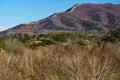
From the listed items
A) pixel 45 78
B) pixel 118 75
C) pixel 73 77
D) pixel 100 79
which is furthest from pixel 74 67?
pixel 45 78

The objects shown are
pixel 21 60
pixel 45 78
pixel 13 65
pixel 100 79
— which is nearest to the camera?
pixel 100 79

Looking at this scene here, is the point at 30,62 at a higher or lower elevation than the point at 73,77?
lower

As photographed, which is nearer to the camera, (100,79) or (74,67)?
(100,79)

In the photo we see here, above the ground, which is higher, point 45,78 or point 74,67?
point 74,67

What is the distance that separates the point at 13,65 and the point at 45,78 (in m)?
3.15

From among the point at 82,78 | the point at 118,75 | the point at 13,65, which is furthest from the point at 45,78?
the point at 82,78

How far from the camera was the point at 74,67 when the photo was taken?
Answer: 1686cm

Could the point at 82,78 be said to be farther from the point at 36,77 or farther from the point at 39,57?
the point at 39,57

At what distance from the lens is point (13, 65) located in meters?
26.5

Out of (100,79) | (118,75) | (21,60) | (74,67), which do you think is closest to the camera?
(100,79)

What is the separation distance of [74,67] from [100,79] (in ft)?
8.29

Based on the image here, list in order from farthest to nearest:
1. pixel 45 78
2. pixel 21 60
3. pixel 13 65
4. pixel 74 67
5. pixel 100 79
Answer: pixel 21 60 → pixel 13 65 → pixel 45 78 → pixel 74 67 → pixel 100 79

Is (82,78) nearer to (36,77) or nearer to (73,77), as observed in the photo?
(73,77)

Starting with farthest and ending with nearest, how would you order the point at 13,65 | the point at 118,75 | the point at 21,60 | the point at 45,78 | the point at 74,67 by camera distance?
the point at 21,60 → the point at 13,65 → the point at 45,78 → the point at 118,75 → the point at 74,67
